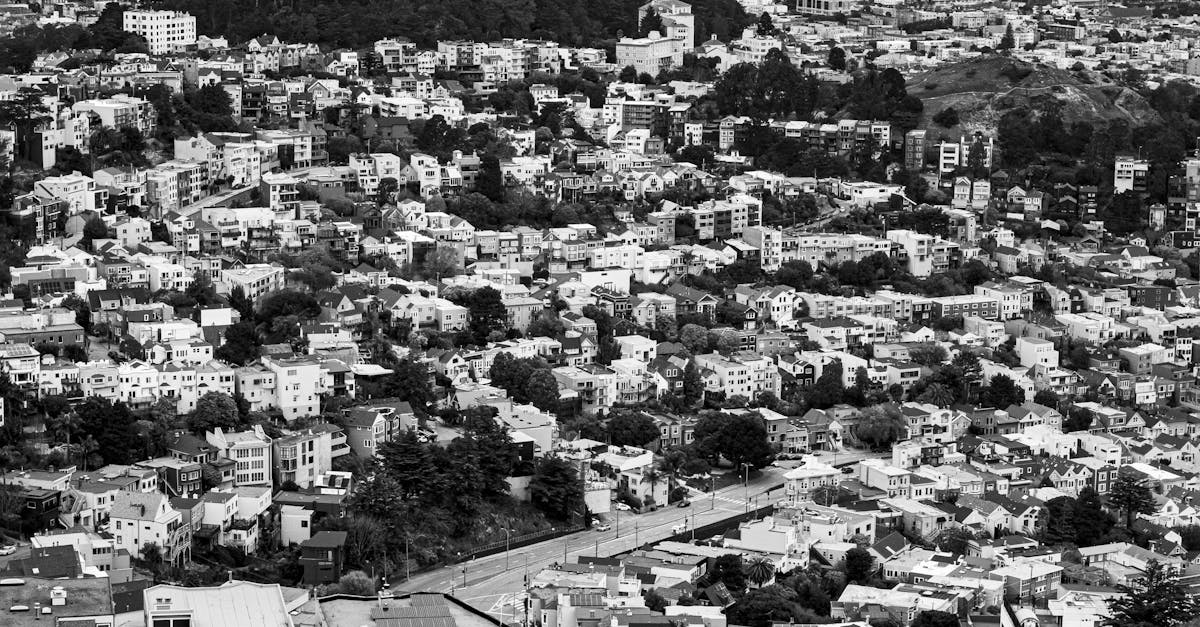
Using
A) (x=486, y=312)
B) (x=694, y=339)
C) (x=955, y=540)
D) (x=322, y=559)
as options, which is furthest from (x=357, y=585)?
(x=694, y=339)

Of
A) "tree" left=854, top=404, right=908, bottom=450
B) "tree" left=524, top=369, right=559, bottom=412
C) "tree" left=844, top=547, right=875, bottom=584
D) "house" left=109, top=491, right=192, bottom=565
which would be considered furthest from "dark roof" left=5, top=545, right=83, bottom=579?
"tree" left=854, top=404, right=908, bottom=450

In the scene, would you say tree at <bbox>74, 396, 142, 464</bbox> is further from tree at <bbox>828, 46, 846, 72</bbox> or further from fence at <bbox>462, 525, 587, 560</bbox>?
tree at <bbox>828, 46, 846, 72</bbox>

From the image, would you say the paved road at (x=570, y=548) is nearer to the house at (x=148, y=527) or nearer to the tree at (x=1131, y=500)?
the house at (x=148, y=527)

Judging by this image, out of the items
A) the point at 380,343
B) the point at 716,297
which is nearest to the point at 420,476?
the point at 380,343

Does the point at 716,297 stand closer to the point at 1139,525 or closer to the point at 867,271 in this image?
the point at 867,271

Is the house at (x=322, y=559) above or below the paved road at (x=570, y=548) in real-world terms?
above

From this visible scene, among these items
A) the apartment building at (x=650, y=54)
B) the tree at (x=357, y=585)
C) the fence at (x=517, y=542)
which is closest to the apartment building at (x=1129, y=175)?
the apartment building at (x=650, y=54)

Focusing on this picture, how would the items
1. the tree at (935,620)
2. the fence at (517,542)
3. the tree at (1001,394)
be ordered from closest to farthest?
the tree at (935,620), the fence at (517,542), the tree at (1001,394)
